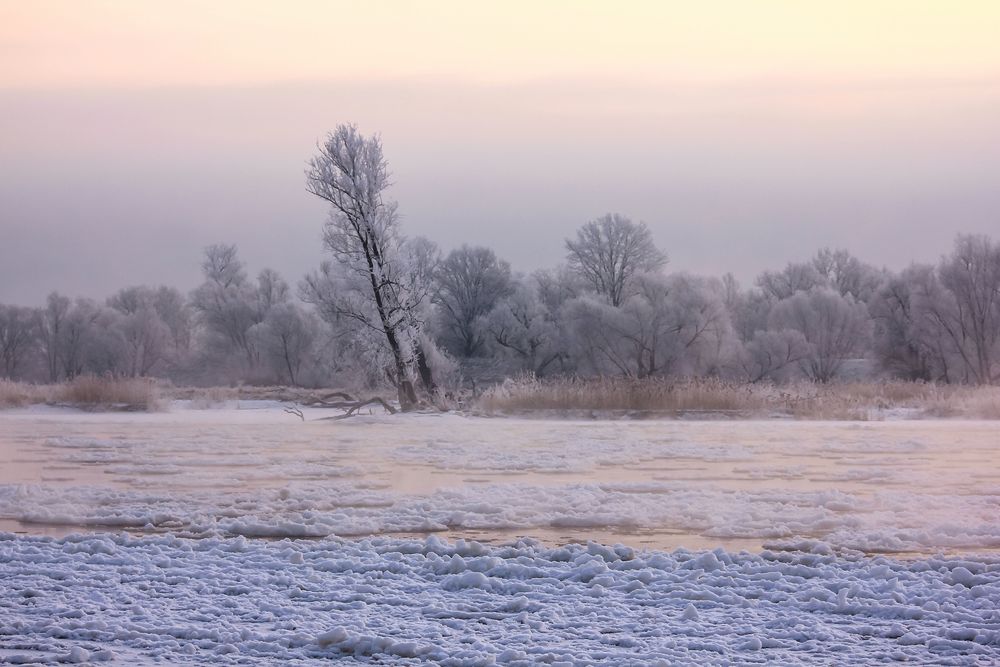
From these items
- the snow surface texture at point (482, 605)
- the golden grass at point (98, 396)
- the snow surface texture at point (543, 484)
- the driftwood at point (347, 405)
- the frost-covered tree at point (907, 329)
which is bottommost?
the snow surface texture at point (482, 605)

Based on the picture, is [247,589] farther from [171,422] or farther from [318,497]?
[171,422]

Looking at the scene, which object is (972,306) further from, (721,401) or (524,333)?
(721,401)

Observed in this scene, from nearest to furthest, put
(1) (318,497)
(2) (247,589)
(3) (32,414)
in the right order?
(2) (247,589) → (1) (318,497) → (3) (32,414)

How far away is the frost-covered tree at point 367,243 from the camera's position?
72.7 ft

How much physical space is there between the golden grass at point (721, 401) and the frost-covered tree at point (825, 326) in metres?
22.4

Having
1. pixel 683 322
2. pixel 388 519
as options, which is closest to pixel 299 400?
pixel 683 322

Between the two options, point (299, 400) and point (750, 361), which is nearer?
point (299, 400)

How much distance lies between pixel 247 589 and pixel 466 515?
2.33m

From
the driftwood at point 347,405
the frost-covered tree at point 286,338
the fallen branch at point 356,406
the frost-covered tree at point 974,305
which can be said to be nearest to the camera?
the fallen branch at point 356,406

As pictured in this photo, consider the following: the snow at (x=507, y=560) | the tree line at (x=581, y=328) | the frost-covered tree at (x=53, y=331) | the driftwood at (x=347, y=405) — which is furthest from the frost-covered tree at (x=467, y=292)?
the snow at (x=507, y=560)

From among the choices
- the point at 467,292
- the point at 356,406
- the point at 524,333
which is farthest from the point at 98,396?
the point at 467,292

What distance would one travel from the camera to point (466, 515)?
7.33m

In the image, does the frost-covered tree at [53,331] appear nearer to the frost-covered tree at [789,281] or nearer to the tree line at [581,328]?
the tree line at [581,328]

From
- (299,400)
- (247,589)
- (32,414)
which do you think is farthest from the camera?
(299,400)
